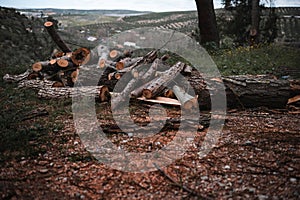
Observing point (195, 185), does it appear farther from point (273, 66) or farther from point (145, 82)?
point (273, 66)

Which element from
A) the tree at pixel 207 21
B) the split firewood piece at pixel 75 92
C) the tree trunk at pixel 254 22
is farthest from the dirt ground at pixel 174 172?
the tree trunk at pixel 254 22

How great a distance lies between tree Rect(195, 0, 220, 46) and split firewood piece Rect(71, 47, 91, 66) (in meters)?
4.15

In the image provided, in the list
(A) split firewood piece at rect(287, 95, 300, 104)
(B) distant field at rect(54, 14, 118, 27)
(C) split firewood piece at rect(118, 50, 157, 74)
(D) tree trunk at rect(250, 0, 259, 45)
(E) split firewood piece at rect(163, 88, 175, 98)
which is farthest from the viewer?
(B) distant field at rect(54, 14, 118, 27)

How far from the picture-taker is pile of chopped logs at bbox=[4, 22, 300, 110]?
12.6ft

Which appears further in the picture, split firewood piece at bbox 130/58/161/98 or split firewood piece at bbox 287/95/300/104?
split firewood piece at bbox 130/58/161/98

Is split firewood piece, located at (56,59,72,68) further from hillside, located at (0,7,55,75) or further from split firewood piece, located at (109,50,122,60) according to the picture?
hillside, located at (0,7,55,75)

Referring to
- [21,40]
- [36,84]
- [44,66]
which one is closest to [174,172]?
[36,84]

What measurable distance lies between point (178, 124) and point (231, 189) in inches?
48.5

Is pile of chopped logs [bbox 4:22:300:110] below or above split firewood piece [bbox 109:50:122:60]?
→ below

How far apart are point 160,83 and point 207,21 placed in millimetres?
4826

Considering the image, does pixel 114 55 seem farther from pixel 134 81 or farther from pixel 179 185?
pixel 179 185

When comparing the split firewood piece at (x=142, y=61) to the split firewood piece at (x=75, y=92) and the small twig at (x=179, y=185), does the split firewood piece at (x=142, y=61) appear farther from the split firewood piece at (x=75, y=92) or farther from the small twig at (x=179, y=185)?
the small twig at (x=179, y=185)

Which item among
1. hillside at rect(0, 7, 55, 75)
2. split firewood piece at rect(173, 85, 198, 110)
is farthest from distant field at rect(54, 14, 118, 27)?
split firewood piece at rect(173, 85, 198, 110)

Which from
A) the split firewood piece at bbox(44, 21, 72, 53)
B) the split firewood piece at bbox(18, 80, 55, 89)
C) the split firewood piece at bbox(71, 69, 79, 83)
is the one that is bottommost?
the split firewood piece at bbox(18, 80, 55, 89)
